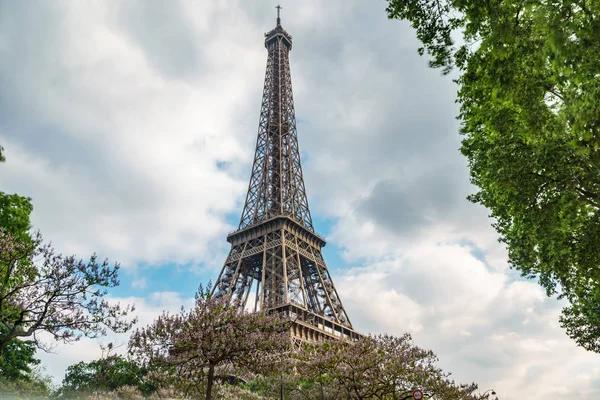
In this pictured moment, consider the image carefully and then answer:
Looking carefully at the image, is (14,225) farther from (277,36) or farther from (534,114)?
(277,36)

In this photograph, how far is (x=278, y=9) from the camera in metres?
80.1

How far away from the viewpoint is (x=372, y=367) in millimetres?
20641

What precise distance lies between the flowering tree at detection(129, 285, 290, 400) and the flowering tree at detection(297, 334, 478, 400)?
15.9 feet

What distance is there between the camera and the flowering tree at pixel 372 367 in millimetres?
20938

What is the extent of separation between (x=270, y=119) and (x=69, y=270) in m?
52.5

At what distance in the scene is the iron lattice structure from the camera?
145 ft

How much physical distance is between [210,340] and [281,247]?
31777 millimetres

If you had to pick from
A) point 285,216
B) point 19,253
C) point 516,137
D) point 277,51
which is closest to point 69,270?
point 19,253

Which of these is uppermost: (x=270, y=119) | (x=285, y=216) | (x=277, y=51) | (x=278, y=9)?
(x=278, y=9)

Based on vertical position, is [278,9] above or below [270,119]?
above

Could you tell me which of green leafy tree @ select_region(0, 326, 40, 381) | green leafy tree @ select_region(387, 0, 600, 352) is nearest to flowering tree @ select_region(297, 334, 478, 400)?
green leafy tree @ select_region(387, 0, 600, 352)

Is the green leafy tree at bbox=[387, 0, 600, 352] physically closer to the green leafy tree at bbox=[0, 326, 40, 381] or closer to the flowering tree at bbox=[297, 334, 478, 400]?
the flowering tree at bbox=[297, 334, 478, 400]

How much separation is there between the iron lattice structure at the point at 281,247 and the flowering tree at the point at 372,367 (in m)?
14.8

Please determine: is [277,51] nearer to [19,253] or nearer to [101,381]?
[101,381]
